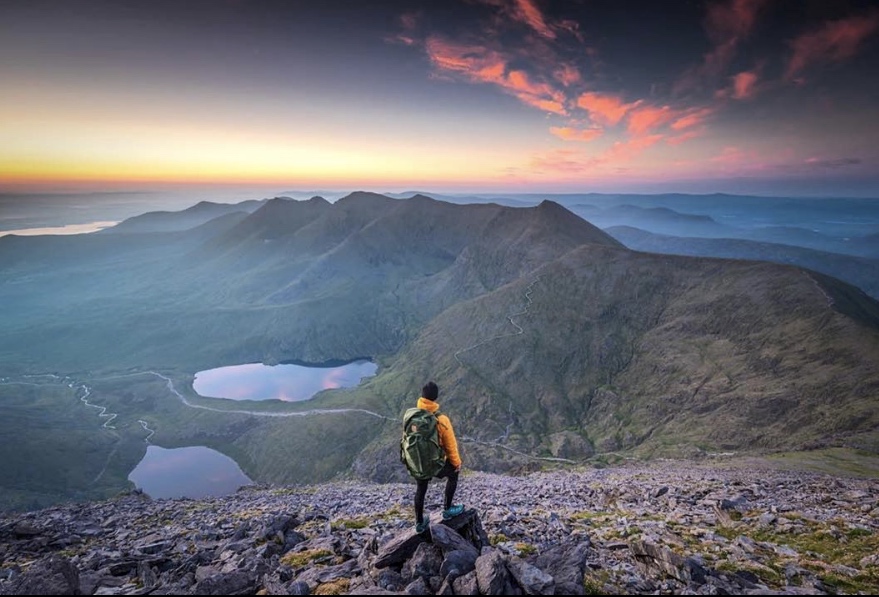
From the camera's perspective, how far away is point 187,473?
514 feet

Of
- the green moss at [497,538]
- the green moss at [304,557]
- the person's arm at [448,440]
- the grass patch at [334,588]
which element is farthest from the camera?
the green moss at [497,538]

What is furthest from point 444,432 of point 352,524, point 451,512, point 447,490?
point 352,524

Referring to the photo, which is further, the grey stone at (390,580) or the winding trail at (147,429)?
the winding trail at (147,429)

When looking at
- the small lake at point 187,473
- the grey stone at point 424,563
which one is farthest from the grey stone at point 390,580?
the small lake at point 187,473

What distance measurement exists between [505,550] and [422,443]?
647cm

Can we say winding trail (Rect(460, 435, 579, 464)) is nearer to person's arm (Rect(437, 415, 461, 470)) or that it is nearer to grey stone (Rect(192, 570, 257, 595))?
person's arm (Rect(437, 415, 461, 470))

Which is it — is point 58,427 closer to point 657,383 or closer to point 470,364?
point 470,364

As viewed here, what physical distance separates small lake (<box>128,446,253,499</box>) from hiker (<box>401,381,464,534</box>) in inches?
6073

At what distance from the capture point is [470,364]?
18462 centimetres

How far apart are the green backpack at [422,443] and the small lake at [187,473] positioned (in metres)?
155

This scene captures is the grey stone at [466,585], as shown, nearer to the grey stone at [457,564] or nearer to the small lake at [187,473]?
the grey stone at [457,564]

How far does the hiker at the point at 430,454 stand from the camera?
13695 millimetres

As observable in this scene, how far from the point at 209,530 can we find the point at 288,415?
570 feet

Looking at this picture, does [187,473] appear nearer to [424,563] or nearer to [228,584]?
[228,584]
